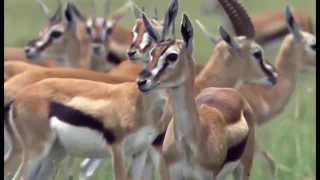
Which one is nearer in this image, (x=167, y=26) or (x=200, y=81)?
(x=167, y=26)

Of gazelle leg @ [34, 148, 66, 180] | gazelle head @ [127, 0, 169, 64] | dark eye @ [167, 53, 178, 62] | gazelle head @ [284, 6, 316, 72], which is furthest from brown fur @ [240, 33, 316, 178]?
dark eye @ [167, 53, 178, 62]

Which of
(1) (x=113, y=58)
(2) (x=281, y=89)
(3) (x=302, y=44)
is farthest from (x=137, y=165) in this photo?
(1) (x=113, y=58)

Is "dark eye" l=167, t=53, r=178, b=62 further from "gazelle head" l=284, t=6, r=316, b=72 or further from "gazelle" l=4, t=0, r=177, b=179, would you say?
"gazelle head" l=284, t=6, r=316, b=72

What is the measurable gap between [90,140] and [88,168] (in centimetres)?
115

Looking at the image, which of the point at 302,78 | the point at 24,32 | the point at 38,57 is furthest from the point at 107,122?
the point at 24,32

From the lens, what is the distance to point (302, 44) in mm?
6809

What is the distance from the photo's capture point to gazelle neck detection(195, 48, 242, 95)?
584cm

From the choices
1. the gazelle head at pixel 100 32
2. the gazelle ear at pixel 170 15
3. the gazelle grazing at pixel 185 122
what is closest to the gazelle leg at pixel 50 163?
the gazelle ear at pixel 170 15

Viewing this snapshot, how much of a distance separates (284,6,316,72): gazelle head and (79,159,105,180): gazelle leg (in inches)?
57.7

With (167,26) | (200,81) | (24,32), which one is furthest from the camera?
(24,32)

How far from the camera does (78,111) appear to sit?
504cm

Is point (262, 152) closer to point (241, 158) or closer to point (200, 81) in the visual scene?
point (200, 81)

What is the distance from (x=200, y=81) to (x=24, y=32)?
22.5 ft

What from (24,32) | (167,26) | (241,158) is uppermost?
(167,26)
